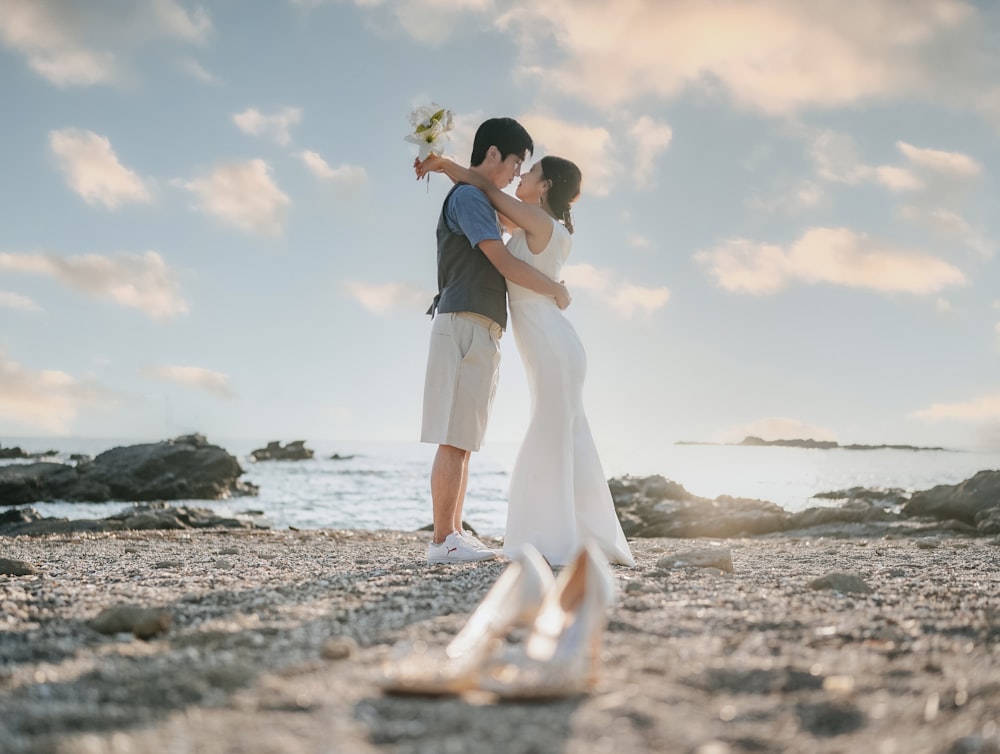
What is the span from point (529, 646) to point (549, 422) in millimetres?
3192

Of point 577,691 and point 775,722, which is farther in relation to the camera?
point 577,691

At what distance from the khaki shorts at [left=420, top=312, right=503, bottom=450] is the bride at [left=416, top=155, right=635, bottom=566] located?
375mm

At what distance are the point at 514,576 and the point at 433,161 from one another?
3.76 m

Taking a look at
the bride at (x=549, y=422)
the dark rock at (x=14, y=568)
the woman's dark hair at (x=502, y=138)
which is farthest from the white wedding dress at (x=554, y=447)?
the dark rock at (x=14, y=568)

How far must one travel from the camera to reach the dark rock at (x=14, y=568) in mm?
4582

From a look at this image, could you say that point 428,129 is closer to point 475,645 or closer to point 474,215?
point 474,215

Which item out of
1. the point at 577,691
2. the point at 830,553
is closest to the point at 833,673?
the point at 577,691

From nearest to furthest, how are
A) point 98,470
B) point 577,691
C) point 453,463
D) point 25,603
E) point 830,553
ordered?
point 577,691 → point 25,603 → point 453,463 → point 830,553 → point 98,470

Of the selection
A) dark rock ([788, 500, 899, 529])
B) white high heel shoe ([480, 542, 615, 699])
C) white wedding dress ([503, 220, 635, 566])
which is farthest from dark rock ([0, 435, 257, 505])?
white high heel shoe ([480, 542, 615, 699])

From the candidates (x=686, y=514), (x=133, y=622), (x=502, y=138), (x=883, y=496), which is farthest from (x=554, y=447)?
(x=883, y=496)

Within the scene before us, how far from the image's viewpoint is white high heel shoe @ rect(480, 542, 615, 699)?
188 centimetres

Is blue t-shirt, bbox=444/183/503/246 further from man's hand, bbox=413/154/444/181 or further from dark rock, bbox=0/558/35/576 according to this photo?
dark rock, bbox=0/558/35/576

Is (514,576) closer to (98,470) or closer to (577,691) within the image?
(577,691)

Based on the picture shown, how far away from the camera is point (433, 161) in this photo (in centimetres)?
539
